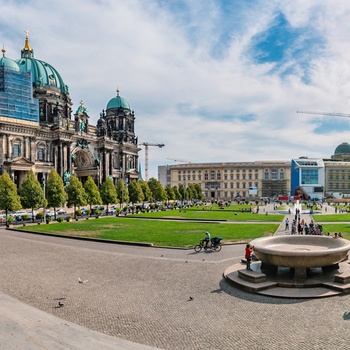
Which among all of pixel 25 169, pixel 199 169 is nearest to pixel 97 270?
pixel 25 169

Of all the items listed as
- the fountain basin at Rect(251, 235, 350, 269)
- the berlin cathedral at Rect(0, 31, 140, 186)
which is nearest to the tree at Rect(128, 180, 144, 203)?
the berlin cathedral at Rect(0, 31, 140, 186)

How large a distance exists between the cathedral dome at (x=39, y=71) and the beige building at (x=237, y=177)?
234 feet

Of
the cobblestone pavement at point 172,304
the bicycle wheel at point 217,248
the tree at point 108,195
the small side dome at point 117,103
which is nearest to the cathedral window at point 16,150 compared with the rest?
the tree at point 108,195

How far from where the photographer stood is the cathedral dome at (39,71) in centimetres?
9162

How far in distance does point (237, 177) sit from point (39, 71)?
95622mm

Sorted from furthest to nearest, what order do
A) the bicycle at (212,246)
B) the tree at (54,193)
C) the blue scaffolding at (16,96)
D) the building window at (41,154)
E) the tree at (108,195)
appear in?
the building window at (41,154)
the blue scaffolding at (16,96)
the tree at (108,195)
the tree at (54,193)
the bicycle at (212,246)

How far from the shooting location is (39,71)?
92.4 metres

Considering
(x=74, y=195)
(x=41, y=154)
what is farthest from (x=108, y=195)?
(x=41, y=154)

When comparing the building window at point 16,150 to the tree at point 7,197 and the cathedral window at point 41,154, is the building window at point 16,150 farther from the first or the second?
the tree at point 7,197

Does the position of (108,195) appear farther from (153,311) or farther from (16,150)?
(153,311)

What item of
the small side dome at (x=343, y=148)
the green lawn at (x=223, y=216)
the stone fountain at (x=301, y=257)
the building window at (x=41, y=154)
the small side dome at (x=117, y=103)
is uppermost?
the small side dome at (x=117, y=103)

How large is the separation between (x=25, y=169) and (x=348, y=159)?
165 m

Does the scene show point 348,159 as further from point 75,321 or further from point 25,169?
point 75,321

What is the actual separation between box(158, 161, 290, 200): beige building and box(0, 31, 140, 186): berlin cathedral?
4560 cm
